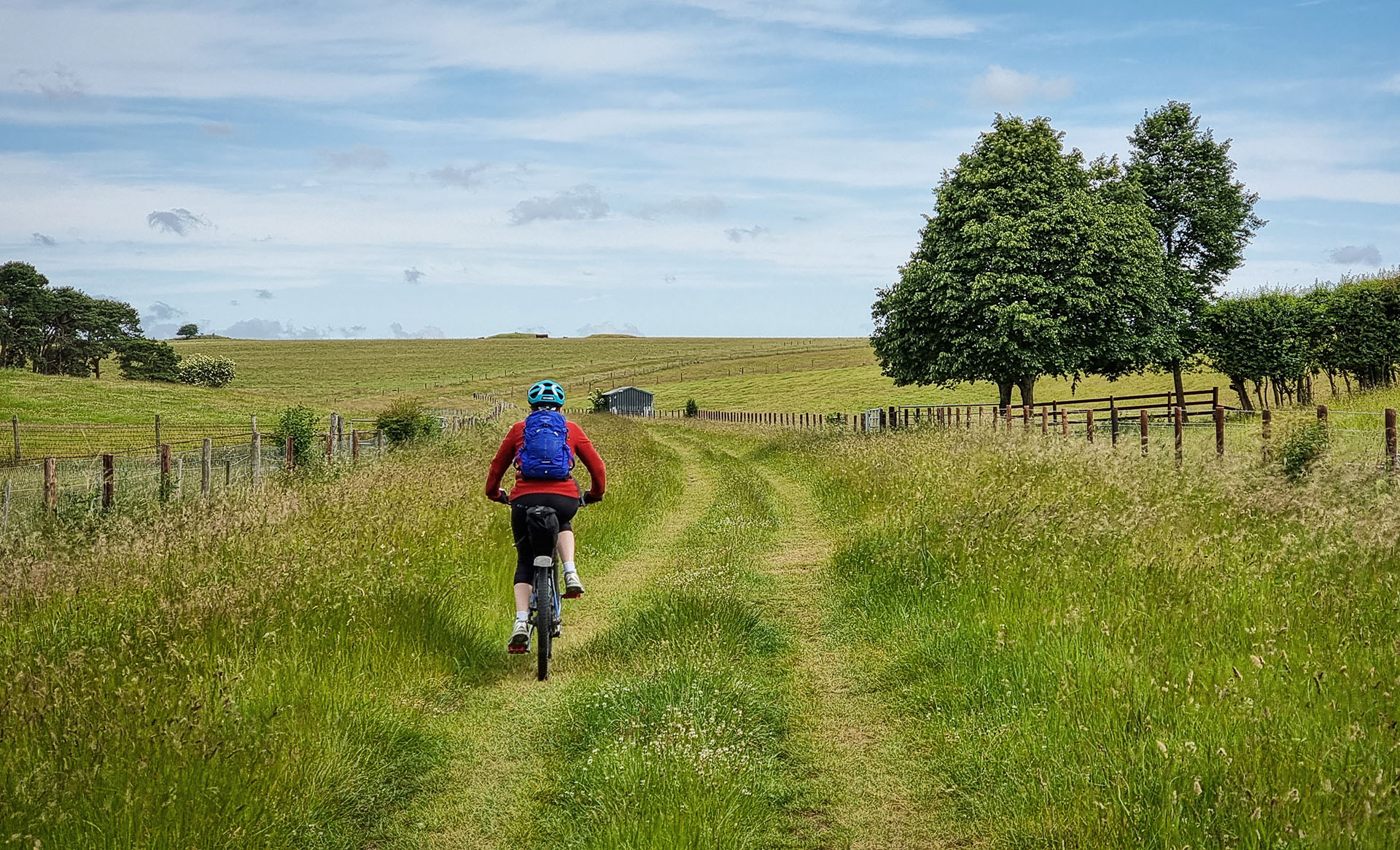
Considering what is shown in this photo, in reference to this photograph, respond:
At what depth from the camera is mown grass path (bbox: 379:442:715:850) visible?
15.5 ft

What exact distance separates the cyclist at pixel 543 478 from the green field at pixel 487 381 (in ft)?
177

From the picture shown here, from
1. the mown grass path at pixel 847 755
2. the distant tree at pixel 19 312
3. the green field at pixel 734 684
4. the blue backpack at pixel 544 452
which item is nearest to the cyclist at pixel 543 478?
the blue backpack at pixel 544 452

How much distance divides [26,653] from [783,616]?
5988 millimetres

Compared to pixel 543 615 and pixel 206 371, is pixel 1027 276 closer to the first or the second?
pixel 543 615

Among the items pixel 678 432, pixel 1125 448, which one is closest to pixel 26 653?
pixel 1125 448

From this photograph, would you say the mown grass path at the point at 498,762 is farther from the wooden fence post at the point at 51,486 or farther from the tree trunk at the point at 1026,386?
the tree trunk at the point at 1026,386

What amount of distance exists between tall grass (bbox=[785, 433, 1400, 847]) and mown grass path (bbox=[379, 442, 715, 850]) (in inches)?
91.2

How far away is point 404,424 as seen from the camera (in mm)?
30578

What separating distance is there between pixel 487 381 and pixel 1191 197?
10546cm

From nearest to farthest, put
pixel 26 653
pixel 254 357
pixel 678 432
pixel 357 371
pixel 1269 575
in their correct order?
1. pixel 26 653
2. pixel 1269 575
3. pixel 678 432
4. pixel 357 371
5. pixel 254 357

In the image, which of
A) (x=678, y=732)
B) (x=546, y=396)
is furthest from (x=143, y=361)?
(x=678, y=732)

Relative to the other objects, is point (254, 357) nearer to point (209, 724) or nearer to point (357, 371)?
point (357, 371)

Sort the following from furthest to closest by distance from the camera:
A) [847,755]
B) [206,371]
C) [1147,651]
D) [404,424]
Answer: [206,371] → [404,424] → [1147,651] → [847,755]

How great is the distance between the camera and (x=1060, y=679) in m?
5.63
